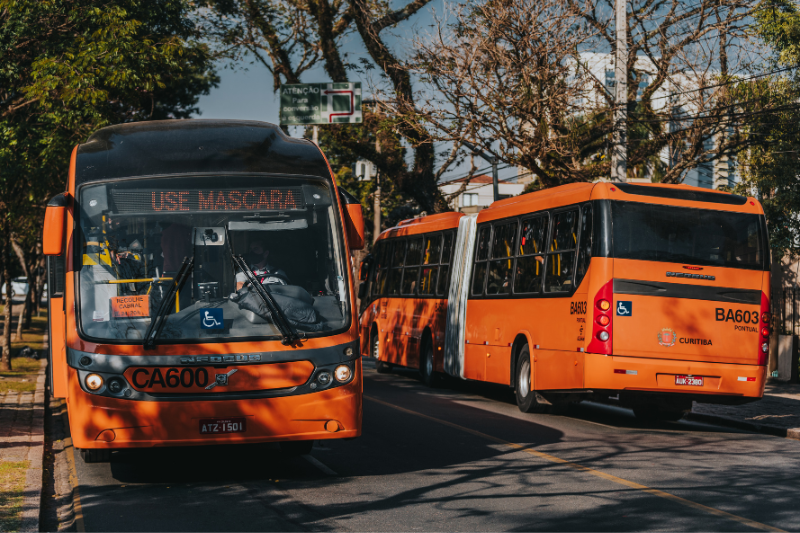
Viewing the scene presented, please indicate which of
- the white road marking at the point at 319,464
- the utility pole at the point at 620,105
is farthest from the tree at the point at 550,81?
the white road marking at the point at 319,464

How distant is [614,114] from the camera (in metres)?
19.6

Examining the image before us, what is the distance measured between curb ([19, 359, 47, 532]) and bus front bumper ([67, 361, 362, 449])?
58cm

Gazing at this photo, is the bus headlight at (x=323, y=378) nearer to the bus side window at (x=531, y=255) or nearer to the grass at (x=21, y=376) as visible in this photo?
the bus side window at (x=531, y=255)

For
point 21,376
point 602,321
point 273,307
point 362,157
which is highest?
point 362,157

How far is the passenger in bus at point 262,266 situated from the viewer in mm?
8594

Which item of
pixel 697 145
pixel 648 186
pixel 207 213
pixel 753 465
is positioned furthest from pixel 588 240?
pixel 697 145

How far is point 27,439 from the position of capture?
36.9 ft

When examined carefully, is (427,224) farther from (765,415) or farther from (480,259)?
(765,415)

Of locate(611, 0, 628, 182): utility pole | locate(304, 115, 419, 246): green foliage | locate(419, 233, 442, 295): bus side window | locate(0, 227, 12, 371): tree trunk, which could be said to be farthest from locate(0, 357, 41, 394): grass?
locate(611, 0, 628, 182): utility pole

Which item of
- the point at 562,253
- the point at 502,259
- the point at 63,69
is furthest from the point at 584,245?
the point at 63,69

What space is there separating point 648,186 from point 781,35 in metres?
8.94

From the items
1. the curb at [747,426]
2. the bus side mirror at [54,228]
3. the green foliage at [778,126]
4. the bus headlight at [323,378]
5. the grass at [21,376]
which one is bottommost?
the curb at [747,426]

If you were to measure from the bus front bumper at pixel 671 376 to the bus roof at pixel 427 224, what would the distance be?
6867mm

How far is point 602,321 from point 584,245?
1.11 m
